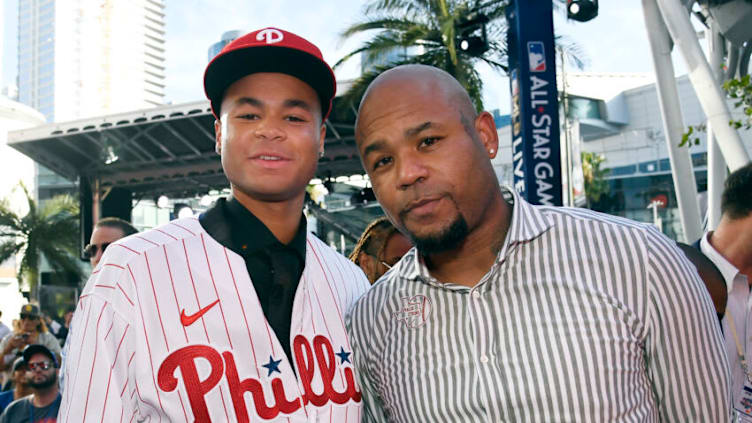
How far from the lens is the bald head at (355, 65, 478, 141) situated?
7.02 feet

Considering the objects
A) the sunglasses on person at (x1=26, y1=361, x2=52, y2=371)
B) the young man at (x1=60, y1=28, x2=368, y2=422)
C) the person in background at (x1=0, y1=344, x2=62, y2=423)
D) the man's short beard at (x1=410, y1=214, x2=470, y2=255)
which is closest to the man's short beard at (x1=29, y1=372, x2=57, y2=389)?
the person in background at (x1=0, y1=344, x2=62, y2=423)

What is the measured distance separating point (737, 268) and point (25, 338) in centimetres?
956

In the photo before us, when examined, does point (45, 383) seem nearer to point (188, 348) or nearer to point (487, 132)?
point (188, 348)

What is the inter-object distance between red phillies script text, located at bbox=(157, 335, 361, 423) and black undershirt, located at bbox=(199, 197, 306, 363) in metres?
0.08

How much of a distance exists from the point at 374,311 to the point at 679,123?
12.2 meters

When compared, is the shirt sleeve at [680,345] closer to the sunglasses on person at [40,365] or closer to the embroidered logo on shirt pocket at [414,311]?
the embroidered logo on shirt pocket at [414,311]

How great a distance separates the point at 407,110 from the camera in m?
2.11

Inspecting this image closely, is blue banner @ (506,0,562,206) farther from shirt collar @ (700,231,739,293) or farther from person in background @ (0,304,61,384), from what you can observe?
person in background @ (0,304,61,384)

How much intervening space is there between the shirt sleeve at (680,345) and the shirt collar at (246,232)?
1.19 m

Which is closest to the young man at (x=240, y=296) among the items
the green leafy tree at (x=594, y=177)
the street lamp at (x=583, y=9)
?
the street lamp at (x=583, y=9)

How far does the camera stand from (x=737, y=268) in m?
3.01

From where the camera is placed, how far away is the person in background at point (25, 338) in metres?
9.14

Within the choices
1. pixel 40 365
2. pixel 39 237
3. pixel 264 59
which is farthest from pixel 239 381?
pixel 39 237

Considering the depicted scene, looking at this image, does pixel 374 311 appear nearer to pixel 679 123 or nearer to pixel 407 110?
pixel 407 110
